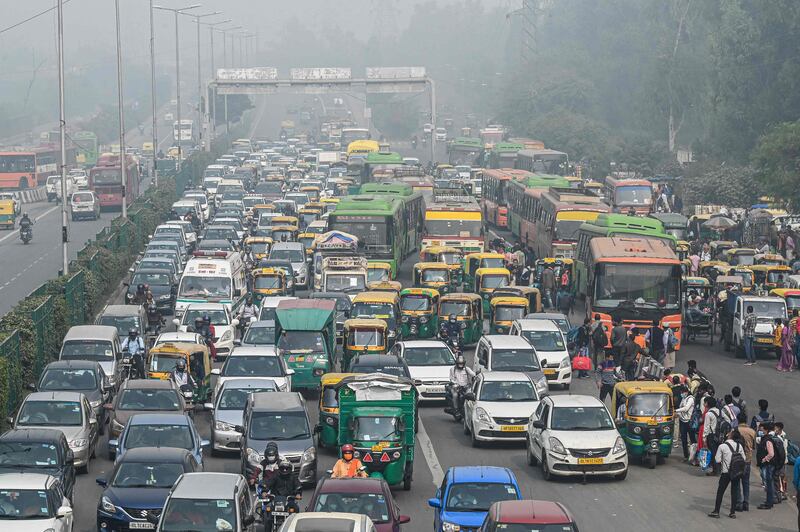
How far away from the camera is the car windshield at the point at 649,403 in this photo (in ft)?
92.1

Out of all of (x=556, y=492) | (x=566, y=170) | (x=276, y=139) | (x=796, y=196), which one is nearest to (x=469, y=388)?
(x=556, y=492)

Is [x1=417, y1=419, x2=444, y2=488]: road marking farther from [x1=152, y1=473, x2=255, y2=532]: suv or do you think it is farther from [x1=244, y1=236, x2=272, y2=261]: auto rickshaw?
[x1=244, y1=236, x2=272, y2=261]: auto rickshaw

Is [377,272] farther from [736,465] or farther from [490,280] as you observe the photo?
[736,465]

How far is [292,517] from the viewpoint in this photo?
17.9 meters

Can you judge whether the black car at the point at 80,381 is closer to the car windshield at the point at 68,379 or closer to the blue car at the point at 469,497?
the car windshield at the point at 68,379

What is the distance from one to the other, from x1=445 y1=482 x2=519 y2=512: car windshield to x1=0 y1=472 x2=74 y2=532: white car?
5.10m

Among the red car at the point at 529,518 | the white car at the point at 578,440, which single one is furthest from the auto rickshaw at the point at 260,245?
the red car at the point at 529,518

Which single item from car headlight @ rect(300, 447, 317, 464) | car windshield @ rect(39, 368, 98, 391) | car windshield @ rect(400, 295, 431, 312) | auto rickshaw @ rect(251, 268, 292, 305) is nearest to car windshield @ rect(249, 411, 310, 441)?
car headlight @ rect(300, 447, 317, 464)

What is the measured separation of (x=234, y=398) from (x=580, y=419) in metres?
6.63

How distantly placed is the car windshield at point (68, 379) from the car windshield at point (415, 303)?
1455cm

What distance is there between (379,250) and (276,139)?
125m

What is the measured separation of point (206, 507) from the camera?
64.2 feet

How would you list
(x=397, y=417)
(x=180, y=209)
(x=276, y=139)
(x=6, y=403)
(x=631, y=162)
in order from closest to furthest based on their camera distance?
(x=397, y=417), (x=6, y=403), (x=180, y=209), (x=631, y=162), (x=276, y=139)

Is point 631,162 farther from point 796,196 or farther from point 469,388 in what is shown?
point 469,388
